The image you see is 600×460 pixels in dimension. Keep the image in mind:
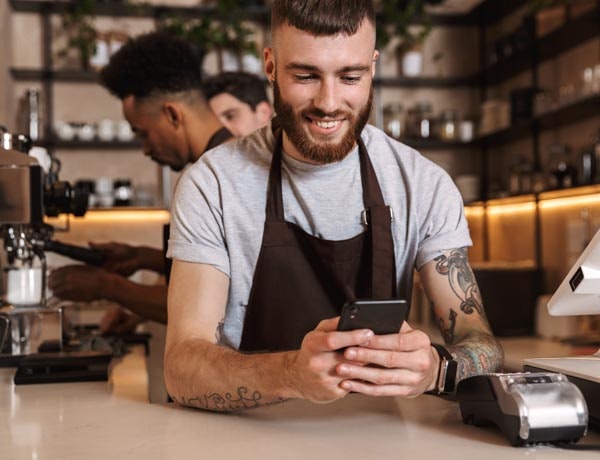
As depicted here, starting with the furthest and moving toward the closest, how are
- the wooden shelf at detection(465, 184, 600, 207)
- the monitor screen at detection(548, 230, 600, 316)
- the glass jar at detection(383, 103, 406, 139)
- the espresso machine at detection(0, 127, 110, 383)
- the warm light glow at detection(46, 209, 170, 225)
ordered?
the glass jar at detection(383, 103, 406, 139), the warm light glow at detection(46, 209, 170, 225), the wooden shelf at detection(465, 184, 600, 207), the espresso machine at detection(0, 127, 110, 383), the monitor screen at detection(548, 230, 600, 316)

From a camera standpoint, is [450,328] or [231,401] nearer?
[231,401]

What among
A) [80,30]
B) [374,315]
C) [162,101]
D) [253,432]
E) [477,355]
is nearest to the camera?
[374,315]

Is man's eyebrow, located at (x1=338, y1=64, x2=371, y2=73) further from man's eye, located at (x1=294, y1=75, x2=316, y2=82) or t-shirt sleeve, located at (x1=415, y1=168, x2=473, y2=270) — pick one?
t-shirt sleeve, located at (x1=415, y1=168, x2=473, y2=270)

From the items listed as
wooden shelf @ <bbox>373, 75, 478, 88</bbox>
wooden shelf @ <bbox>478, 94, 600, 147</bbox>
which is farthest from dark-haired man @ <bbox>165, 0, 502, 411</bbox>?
wooden shelf @ <bbox>373, 75, 478, 88</bbox>

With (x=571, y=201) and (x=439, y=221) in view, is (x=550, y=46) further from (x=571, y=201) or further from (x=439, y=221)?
(x=439, y=221)

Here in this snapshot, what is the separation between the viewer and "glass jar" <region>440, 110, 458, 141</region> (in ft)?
15.6

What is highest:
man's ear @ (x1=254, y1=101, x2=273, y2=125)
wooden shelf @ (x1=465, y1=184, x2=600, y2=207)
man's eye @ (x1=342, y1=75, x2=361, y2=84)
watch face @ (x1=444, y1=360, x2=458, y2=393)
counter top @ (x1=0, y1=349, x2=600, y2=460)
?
man's ear @ (x1=254, y1=101, x2=273, y2=125)

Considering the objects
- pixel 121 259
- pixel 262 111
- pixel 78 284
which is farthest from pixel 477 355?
pixel 262 111

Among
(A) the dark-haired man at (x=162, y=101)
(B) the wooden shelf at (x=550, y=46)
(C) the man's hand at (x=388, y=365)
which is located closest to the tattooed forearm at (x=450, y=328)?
(C) the man's hand at (x=388, y=365)

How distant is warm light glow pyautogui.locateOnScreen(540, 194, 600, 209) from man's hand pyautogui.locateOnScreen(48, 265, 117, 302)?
2165mm

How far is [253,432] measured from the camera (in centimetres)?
102

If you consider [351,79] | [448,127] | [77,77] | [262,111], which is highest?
[77,77]

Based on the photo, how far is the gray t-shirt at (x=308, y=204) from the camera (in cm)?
140

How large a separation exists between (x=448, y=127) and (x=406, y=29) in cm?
65
